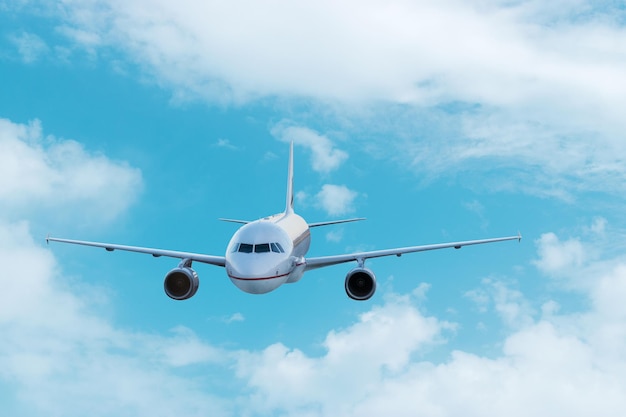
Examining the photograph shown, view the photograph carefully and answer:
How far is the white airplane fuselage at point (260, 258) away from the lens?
3061 centimetres

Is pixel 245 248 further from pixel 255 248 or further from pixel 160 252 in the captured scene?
pixel 160 252

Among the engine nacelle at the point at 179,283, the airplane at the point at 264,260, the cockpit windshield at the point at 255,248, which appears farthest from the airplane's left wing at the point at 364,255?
the engine nacelle at the point at 179,283

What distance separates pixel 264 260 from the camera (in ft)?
102

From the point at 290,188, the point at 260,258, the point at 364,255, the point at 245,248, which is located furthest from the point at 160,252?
the point at 290,188

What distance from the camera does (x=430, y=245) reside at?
36.5 metres

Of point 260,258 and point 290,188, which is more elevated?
point 290,188

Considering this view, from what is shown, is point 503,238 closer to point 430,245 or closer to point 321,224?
point 430,245

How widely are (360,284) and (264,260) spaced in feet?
17.2

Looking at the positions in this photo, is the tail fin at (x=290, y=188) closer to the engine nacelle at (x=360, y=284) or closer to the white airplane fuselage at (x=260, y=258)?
the white airplane fuselage at (x=260, y=258)

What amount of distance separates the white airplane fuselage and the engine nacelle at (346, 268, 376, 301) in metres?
2.63

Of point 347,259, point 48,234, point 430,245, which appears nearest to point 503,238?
point 430,245

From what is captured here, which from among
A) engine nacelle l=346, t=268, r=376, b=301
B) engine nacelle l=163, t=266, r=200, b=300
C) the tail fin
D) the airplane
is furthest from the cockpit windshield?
the tail fin

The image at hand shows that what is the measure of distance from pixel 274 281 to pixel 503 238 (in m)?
12.8

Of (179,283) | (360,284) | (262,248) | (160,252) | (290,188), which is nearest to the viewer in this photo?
(262,248)
